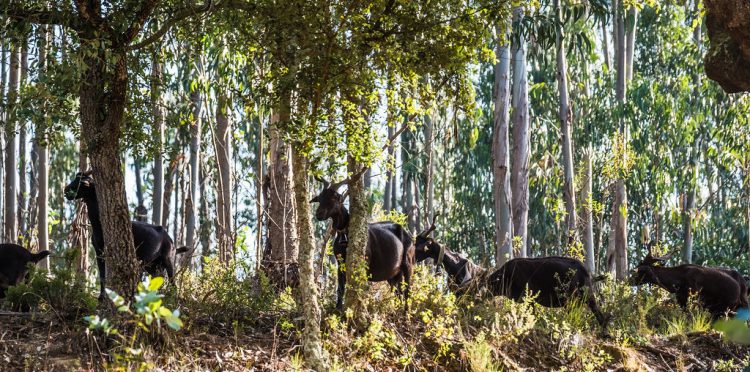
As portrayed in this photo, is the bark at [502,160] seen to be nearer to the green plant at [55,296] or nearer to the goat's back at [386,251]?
the goat's back at [386,251]

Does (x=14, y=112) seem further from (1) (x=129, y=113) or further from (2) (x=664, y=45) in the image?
(2) (x=664, y=45)

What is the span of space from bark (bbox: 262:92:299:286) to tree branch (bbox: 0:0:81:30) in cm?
407

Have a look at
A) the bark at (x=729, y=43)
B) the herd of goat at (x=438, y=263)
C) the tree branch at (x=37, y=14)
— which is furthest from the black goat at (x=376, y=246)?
the bark at (x=729, y=43)

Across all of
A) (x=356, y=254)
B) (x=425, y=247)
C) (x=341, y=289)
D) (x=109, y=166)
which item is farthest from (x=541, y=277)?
(x=109, y=166)

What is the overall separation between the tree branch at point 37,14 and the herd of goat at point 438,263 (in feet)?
8.01

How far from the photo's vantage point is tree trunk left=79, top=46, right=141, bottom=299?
9891mm

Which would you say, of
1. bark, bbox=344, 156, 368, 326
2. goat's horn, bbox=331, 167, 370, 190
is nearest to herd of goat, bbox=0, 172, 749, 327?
bark, bbox=344, 156, 368, 326

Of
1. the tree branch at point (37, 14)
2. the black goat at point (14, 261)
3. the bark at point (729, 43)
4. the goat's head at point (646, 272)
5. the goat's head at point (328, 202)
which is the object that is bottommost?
the goat's head at point (646, 272)

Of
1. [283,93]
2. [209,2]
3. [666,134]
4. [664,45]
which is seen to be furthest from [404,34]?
[664,45]

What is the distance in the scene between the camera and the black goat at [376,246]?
11.2 m

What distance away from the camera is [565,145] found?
20734 millimetres

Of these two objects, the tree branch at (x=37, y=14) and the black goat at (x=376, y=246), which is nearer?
the tree branch at (x=37, y=14)

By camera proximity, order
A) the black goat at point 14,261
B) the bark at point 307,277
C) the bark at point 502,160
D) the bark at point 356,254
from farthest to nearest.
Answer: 1. the bark at point 502,160
2. the black goat at point 14,261
3. the bark at point 356,254
4. the bark at point 307,277

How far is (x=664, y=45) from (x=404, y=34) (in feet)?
79.6
